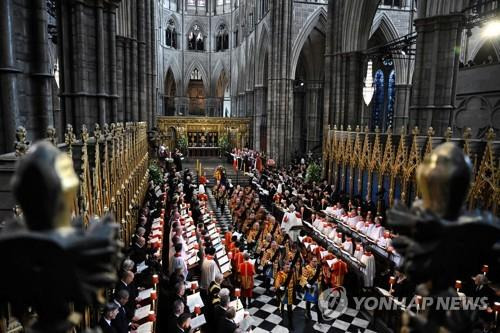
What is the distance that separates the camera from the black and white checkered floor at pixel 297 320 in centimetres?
870

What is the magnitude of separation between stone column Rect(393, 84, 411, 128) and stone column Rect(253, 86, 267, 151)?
12.2 meters

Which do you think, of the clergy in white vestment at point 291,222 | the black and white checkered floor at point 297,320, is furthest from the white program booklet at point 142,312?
the clergy in white vestment at point 291,222

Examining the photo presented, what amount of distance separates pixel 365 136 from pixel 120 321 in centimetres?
1359

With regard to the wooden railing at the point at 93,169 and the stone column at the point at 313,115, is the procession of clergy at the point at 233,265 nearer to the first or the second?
the wooden railing at the point at 93,169

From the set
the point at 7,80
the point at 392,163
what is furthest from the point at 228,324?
the point at 392,163

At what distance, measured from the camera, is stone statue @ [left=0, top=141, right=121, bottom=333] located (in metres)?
0.86

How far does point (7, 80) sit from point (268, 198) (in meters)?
13.7

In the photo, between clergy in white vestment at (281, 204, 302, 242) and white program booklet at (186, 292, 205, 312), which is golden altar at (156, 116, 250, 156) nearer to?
clergy in white vestment at (281, 204, 302, 242)

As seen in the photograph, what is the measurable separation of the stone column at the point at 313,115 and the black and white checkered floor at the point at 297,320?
25.9 m

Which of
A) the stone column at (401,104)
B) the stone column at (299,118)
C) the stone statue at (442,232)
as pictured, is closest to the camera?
the stone statue at (442,232)

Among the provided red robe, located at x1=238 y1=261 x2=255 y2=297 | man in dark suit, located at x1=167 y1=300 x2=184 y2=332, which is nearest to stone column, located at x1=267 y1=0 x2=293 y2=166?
red robe, located at x1=238 y1=261 x2=255 y2=297

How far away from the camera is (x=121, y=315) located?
5.06 m

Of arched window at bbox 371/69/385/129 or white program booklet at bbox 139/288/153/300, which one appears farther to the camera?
arched window at bbox 371/69/385/129

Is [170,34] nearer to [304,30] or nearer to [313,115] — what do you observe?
[313,115]
